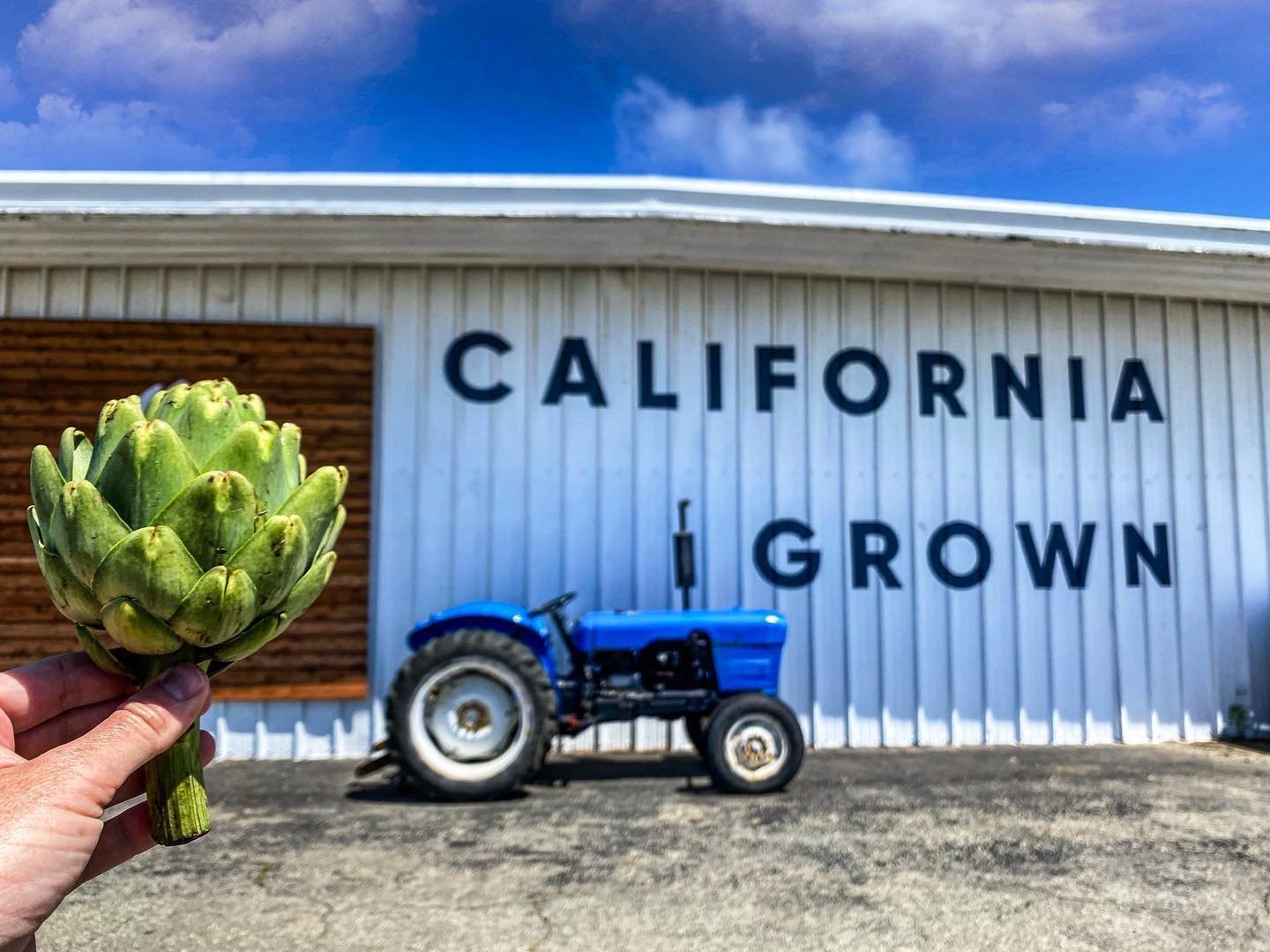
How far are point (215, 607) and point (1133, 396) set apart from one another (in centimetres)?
766

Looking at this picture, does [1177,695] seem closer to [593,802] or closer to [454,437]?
[593,802]

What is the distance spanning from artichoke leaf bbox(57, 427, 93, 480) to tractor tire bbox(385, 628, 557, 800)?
378 centimetres

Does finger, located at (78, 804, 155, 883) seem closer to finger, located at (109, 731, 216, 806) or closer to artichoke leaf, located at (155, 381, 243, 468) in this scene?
finger, located at (109, 731, 216, 806)

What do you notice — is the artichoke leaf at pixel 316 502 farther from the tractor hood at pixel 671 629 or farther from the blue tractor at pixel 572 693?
the tractor hood at pixel 671 629

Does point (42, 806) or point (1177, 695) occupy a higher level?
point (42, 806)

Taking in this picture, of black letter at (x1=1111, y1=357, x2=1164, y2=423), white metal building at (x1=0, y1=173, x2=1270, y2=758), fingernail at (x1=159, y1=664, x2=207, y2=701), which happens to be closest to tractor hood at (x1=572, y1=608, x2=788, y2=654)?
white metal building at (x1=0, y1=173, x2=1270, y2=758)

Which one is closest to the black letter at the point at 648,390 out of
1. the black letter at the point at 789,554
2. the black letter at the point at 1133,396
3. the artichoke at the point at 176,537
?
the black letter at the point at 789,554

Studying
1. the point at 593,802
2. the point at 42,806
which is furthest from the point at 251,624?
the point at 593,802

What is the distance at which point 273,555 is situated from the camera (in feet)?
4.54

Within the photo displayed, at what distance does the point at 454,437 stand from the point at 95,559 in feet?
18.0

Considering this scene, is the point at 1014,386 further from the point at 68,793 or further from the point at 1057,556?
the point at 68,793

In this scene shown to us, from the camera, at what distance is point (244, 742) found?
252 inches

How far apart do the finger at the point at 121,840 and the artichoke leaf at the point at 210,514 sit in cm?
49

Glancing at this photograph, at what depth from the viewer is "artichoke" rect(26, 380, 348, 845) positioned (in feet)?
4.37
